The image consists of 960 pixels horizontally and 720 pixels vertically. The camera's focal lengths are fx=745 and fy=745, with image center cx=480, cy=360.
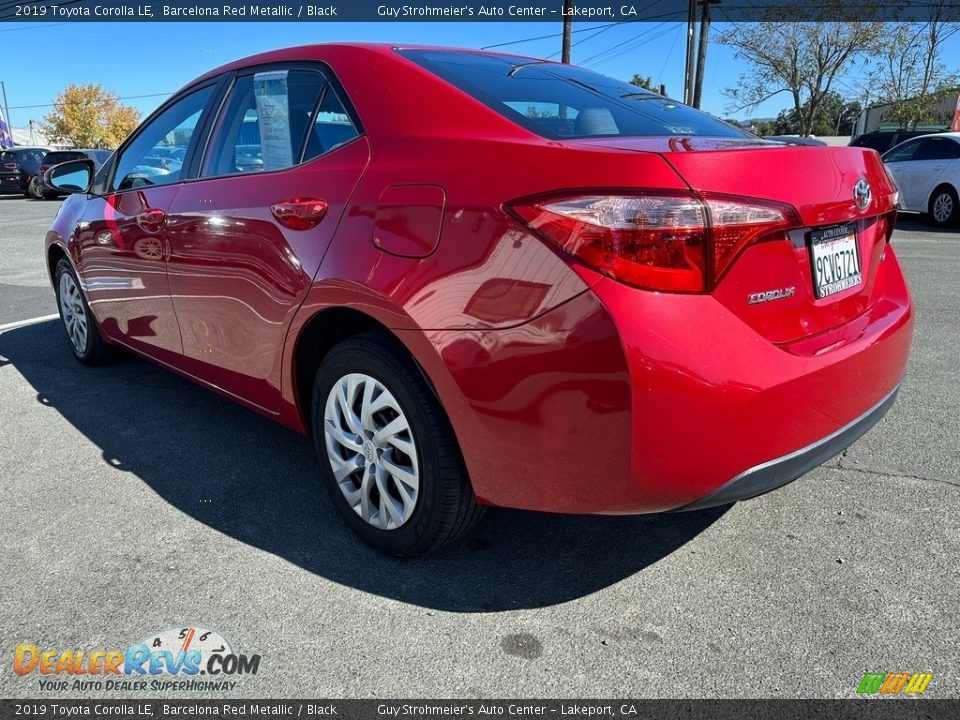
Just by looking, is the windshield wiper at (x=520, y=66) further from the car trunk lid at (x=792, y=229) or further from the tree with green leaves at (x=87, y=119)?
the tree with green leaves at (x=87, y=119)

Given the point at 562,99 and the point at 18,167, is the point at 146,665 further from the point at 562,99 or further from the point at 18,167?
the point at 18,167

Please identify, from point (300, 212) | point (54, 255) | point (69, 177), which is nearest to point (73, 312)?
point (54, 255)

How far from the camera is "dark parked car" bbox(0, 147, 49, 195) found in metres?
23.5

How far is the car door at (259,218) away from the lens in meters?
2.46

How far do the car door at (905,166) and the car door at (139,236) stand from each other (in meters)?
12.1

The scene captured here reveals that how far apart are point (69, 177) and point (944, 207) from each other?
12.5m

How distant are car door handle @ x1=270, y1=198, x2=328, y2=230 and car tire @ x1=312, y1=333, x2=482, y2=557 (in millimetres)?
415

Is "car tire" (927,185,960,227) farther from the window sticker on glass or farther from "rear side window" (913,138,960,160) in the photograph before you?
the window sticker on glass

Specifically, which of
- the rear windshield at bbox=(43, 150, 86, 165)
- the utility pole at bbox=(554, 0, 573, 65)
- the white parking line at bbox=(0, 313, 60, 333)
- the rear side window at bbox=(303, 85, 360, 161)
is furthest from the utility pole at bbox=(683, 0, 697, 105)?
the rear side window at bbox=(303, 85, 360, 161)

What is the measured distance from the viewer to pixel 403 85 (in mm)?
2387

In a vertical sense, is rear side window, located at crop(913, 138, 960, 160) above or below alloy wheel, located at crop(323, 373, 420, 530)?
above

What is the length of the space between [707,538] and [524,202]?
1.43 meters

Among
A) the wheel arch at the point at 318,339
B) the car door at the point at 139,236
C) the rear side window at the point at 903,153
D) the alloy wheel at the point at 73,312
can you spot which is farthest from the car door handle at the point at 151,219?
the rear side window at the point at 903,153

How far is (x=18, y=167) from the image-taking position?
23.5 metres
